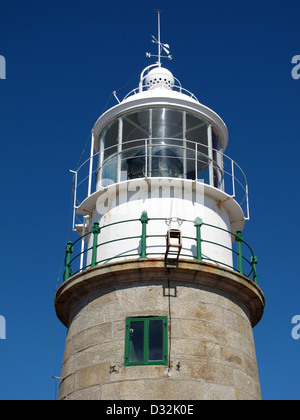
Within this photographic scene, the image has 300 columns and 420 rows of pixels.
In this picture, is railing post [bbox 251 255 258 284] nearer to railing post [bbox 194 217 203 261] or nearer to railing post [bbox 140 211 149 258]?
railing post [bbox 194 217 203 261]

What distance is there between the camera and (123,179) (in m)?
19.9

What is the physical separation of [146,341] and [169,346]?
55cm

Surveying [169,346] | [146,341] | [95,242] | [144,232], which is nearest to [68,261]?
[95,242]

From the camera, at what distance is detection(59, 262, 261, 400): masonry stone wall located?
1612cm

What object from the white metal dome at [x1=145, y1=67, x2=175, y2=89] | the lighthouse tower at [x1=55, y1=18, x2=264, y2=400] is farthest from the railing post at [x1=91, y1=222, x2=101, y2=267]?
the white metal dome at [x1=145, y1=67, x2=175, y2=89]

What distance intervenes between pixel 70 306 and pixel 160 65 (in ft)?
29.1

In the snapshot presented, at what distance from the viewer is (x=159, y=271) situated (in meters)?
17.4

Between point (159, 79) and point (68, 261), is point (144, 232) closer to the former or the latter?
point (68, 261)

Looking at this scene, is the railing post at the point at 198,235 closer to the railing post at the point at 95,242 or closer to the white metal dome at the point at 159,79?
the railing post at the point at 95,242

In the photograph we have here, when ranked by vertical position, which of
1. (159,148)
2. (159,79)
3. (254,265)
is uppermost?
(159,79)

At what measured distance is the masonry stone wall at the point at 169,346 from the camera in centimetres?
1612

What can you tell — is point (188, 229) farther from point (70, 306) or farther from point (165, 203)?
point (70, 306)

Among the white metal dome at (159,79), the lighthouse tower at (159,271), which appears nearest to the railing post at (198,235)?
the lighthouse tower at (159,271)
